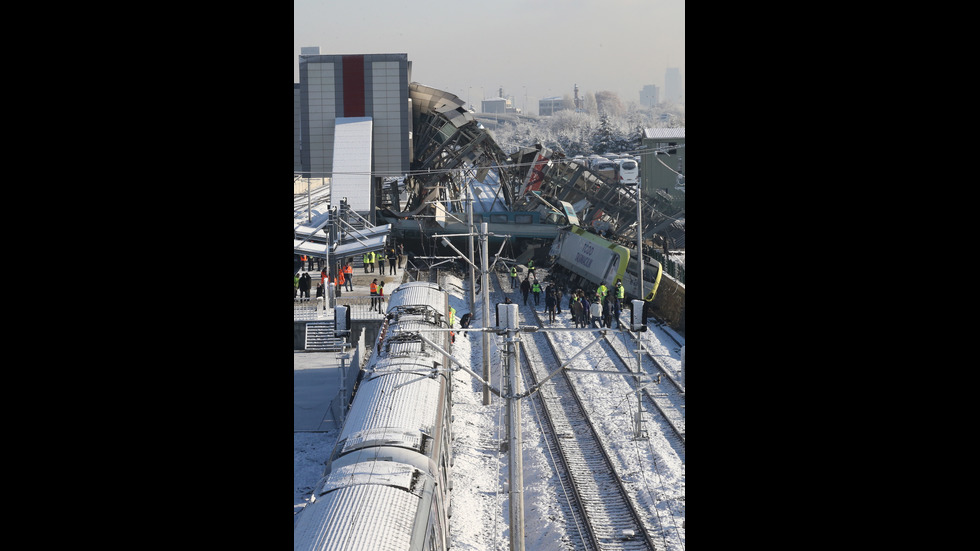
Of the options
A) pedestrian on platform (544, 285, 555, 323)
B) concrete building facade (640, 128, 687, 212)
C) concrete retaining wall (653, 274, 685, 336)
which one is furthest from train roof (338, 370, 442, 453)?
concrete building facade (640, 128, 687, 212)

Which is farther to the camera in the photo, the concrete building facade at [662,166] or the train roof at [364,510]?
the concrete building facade at [662,166]

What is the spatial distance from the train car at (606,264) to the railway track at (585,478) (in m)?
6.32

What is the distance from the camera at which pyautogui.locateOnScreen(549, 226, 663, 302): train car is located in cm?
2702

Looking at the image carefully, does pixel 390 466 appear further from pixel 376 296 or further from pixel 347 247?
pixel 347 247

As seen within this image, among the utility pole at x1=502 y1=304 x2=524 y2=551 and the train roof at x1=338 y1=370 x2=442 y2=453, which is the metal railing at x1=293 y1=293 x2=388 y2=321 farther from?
the utility pole at x1=502 y1=304 x2=524 y2=551

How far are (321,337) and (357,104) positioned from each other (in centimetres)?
1616

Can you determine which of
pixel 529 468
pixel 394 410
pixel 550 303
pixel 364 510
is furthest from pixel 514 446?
pixel 550 303

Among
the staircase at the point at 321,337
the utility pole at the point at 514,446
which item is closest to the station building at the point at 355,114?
the staircase at the point at 321,337

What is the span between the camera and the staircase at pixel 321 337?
80.0ft

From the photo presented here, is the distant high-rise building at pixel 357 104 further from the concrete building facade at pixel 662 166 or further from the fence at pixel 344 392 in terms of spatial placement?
the fence at pixel 344 392
